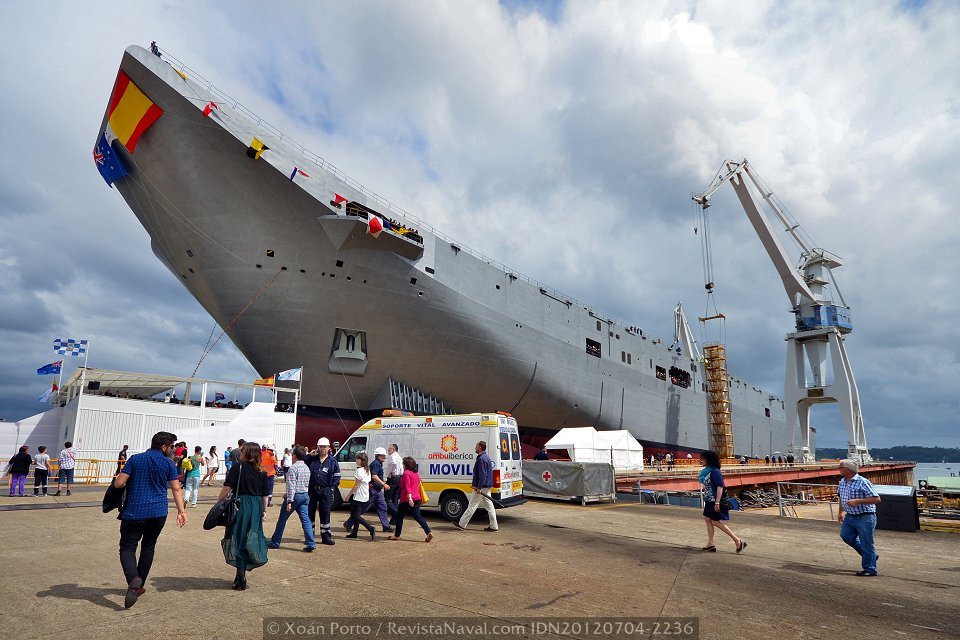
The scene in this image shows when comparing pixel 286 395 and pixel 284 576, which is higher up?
pixel 286 395

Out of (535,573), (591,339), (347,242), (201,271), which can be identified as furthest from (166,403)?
(591,339)

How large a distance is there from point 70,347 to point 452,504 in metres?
21.5

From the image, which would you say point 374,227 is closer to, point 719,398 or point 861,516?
point 861,516

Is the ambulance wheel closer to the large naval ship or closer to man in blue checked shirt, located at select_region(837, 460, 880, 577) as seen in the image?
man in blue checked shirt, located at select_region(837, 460, 880, 577)

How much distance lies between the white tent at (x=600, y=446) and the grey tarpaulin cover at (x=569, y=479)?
22.4ft

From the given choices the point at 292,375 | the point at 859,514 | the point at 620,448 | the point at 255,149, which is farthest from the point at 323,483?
the point at 620,448

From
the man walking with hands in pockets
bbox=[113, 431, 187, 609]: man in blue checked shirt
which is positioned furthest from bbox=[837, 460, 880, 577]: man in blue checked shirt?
bbox=[113, 431, 187, 609]: man in blue checked shirt

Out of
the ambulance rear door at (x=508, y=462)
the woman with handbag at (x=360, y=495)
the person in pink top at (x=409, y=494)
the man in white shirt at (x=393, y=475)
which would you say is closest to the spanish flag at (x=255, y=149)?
the ambulance rear door at (x=508, y=462)

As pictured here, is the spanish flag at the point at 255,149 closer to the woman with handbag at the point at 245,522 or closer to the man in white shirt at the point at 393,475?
the man in white shirt at the point at 393,475

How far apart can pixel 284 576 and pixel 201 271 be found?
69.6 feet

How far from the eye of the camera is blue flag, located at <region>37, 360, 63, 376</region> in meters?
25.9

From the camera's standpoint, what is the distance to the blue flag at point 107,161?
21141 mm

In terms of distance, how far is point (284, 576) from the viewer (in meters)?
5.83

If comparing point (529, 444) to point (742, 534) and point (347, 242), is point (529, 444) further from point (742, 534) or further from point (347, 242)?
point (742, 534)
